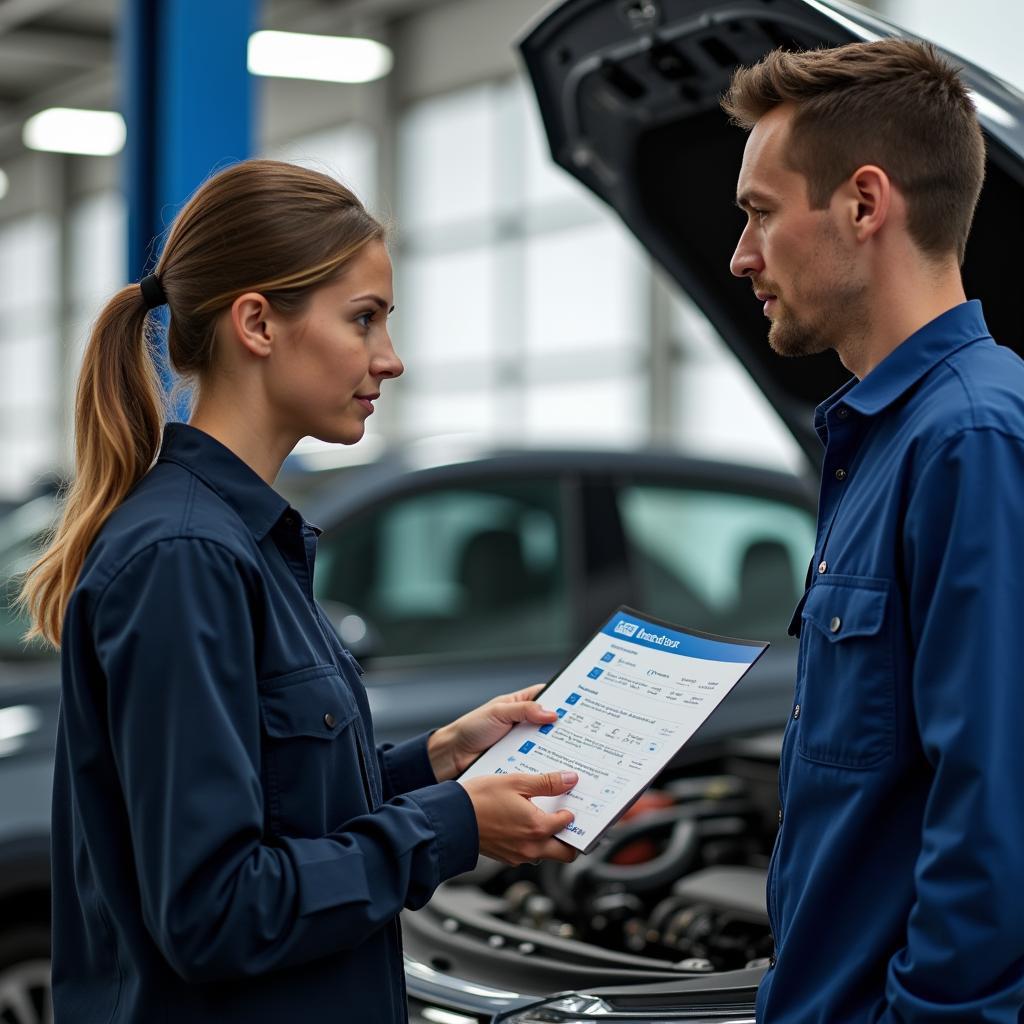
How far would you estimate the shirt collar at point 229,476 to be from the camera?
158cm

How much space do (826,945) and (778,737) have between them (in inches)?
81.9

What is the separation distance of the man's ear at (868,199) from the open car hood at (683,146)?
62cm

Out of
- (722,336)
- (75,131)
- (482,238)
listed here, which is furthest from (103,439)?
(75,131)

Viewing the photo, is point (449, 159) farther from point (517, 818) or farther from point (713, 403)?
point (517, 818)

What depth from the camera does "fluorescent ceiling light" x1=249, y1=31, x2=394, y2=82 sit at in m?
11.5

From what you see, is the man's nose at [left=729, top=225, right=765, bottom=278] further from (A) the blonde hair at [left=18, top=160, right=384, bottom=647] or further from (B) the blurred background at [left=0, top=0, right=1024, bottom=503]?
(B) the blurred background at [left=0, top=0, right=1024, bottom=503]

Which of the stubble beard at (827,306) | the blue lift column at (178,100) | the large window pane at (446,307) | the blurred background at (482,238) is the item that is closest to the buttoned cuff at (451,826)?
the stubble beard at (827,306)

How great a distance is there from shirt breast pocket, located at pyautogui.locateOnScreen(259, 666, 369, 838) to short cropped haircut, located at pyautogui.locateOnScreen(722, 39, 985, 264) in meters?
0.73

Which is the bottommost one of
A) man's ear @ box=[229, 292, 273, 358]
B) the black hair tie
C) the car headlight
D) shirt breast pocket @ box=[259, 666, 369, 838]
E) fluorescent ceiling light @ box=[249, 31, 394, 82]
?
the car headlight

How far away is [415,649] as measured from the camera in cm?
387

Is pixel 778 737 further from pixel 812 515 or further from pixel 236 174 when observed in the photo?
pixel 236 174

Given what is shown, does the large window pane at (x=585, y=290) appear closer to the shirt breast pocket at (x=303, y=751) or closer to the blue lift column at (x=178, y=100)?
the blue lift column at (x=178, y=100)

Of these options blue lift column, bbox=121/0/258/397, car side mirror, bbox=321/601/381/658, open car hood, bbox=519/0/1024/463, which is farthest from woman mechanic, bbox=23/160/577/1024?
blue lift column, bbox=121/0/258/397

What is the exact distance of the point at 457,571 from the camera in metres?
3.99
